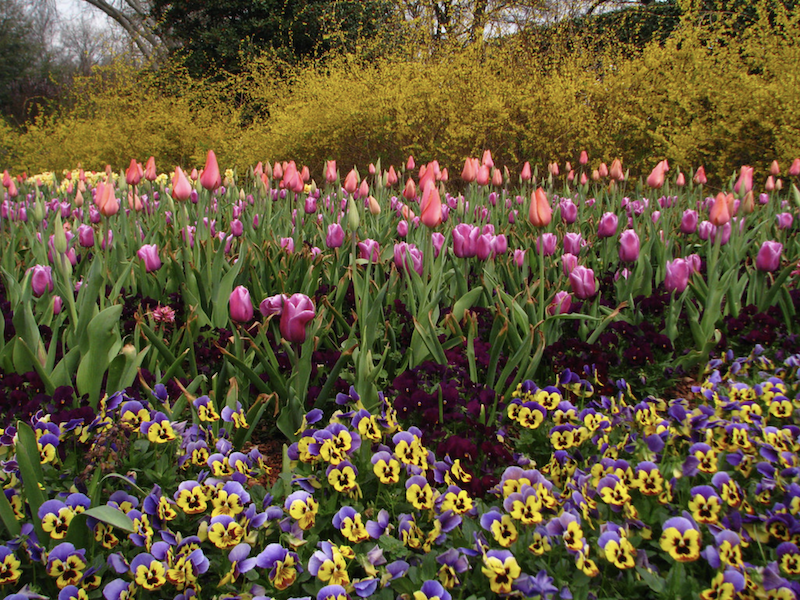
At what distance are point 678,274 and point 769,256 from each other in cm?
51

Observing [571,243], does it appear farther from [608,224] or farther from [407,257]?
[407,257]

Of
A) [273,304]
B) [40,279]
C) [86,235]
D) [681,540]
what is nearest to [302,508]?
[273,304]

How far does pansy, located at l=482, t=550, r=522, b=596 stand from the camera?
1106mm

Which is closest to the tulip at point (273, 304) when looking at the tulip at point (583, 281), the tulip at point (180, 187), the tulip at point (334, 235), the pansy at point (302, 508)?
the pansy at point (302, 508)

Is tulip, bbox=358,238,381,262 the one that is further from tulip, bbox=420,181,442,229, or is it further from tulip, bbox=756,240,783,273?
tulip, bbox=756,240,783,273

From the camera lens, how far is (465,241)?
2.34 metres

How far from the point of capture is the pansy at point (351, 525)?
47.8 inches

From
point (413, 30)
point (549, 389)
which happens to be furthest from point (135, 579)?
point (413, 30)

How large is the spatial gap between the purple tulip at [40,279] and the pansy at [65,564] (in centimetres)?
126

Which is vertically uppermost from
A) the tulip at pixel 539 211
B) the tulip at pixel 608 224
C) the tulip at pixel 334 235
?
the tulip at pixel 539 211

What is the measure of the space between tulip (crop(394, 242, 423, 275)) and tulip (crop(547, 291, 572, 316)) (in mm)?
566

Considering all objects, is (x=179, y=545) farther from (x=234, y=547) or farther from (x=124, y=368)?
(x=124, y=368)

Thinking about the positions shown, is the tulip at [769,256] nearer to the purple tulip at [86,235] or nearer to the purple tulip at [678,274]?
the purple tulip at [678,274]

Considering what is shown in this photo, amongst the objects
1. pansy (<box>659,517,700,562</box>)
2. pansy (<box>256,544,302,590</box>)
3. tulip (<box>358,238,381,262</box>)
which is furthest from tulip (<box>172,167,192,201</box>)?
pansy (<box>659,517,700,562</box>)
